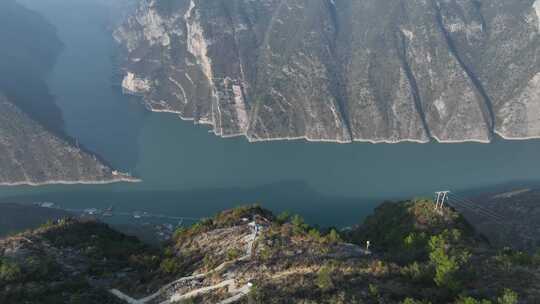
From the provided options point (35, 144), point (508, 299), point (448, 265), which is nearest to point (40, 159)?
point (35, 144)

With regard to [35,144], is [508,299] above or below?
below

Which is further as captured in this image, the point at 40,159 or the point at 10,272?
the point at 40,159

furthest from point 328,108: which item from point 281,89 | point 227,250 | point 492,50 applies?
point 227,250

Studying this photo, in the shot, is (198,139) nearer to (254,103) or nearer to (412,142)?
(254,103)

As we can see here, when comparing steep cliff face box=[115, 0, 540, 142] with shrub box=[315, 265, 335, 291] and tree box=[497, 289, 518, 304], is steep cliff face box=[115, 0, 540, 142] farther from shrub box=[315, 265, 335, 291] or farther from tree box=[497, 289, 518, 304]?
tree box=[497, 289, 518, 304]

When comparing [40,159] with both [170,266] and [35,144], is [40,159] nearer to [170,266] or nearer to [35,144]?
[35,144]

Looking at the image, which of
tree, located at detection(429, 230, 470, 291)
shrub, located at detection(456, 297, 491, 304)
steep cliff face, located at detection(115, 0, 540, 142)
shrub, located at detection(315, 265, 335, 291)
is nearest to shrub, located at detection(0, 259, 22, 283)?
shrub, located at detection(315, 265, 335, 291)
